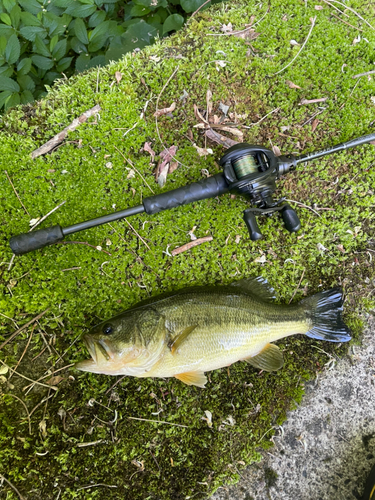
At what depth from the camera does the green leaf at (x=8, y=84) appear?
3047 mm

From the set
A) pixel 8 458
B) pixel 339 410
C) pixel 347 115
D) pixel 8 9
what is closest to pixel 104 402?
pixel 8 458

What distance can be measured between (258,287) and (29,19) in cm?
353

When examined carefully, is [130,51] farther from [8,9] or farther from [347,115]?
[347,115]

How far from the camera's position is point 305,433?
2.98m

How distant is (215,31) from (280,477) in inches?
179

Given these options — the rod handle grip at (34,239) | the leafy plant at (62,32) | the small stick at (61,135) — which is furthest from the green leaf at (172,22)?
the rod handle grip at (34,239)

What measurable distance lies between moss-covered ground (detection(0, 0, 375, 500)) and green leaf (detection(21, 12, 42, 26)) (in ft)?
2.35

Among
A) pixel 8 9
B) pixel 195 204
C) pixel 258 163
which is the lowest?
pixel 195 204

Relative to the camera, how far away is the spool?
248 cm

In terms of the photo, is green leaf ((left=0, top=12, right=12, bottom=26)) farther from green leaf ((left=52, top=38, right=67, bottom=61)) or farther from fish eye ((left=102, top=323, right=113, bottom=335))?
fish eye ((left=102, top=323, right=113, bottom=335))

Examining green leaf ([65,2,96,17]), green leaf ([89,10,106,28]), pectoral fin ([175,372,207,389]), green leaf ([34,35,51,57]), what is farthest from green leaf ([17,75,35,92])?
pectoral fin ([175,372,207,389])

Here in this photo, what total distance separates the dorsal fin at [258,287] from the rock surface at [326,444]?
3.18 ft

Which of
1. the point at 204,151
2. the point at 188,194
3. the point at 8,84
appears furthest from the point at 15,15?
the point at 188,194

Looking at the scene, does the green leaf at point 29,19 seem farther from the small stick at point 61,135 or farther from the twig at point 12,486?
the twig at point 12,486
